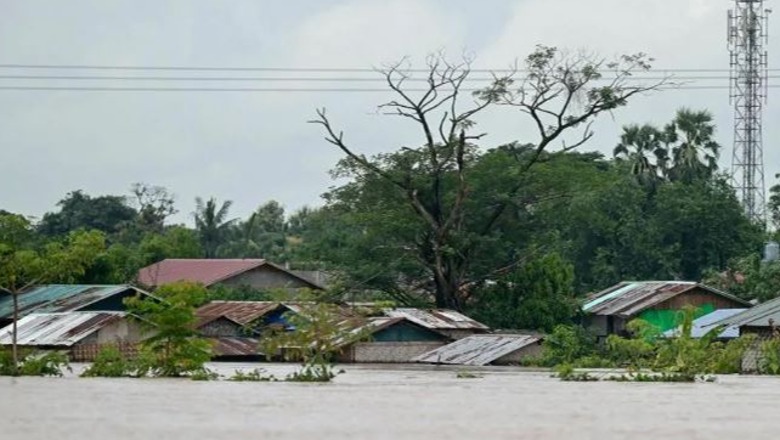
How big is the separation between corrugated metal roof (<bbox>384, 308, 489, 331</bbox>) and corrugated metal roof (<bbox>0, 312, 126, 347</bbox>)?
8699 millimetres

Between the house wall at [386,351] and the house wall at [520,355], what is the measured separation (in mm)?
3744

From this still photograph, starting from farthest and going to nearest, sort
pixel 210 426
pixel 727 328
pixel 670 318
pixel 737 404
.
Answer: pixel 670 318, pixel 727 328, pixel 737 404, pixel 210 426

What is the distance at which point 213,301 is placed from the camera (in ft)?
199

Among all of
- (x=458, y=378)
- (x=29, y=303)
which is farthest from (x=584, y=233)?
(x=458, y=378)

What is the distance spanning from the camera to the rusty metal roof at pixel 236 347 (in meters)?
53.4

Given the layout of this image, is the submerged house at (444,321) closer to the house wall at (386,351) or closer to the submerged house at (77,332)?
the house wall at (386,351)

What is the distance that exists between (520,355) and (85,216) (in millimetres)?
45797

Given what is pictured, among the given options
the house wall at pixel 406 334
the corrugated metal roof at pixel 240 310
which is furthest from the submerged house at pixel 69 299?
the house wall at pixel 406 334

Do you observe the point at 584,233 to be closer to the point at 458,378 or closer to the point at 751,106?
the point at 751,106

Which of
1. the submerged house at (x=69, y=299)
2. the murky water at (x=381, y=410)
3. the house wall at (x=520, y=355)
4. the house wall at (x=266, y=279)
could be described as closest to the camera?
the murky water at (x=381, y=410)

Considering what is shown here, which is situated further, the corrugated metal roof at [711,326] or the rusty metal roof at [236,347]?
the rusty metal roof at [236,347]

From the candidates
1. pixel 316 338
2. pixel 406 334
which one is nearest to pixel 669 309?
pixel 406 334

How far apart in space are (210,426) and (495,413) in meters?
5.06

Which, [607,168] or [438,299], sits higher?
[607,168]
